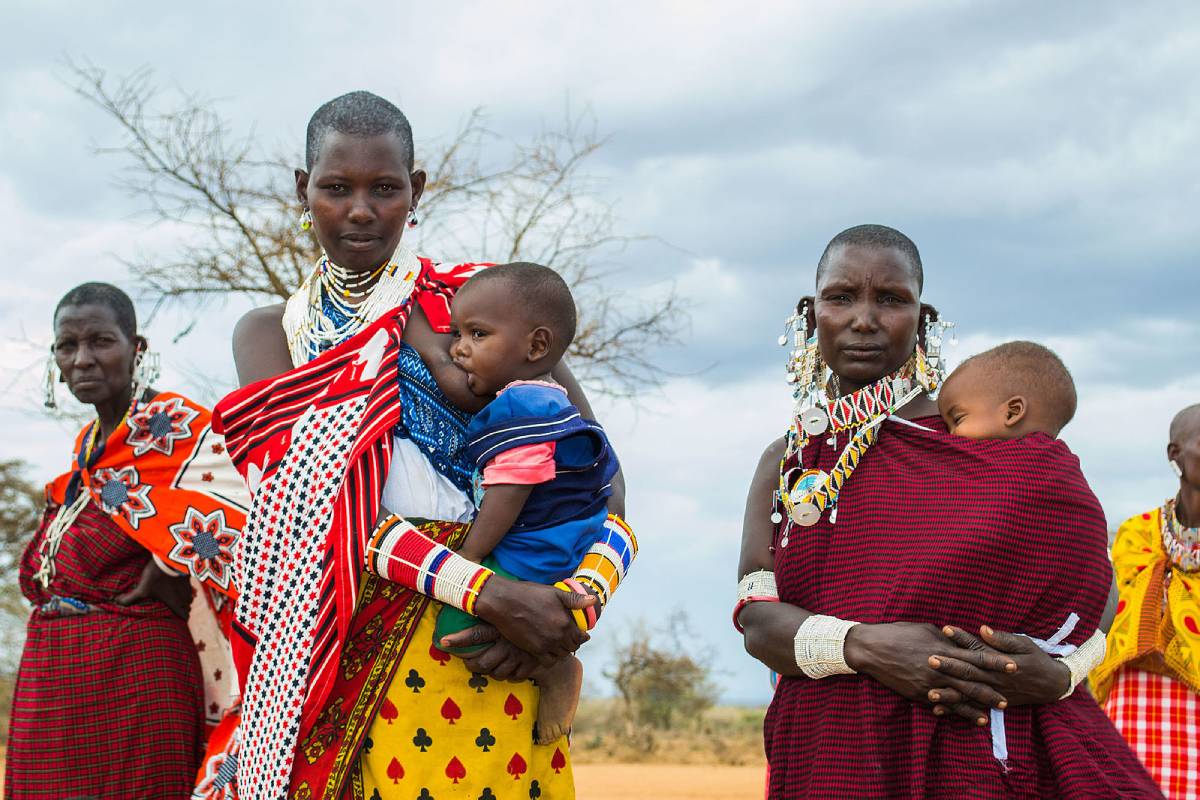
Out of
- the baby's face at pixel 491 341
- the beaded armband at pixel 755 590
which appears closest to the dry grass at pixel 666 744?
the beaded armband at pixel 755 590

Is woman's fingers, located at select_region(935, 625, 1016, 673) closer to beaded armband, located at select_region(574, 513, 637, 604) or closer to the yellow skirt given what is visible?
beaded armband, located at select_region(574, 513, 637, 604)

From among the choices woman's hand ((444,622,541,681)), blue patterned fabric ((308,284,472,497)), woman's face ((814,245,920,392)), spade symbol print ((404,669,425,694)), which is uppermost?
woman's face ((814,245,920,392))

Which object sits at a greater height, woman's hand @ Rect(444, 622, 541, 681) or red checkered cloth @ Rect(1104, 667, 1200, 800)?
woman's hand @ Rect(444, 622, 541, 681)

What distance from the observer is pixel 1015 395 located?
10.7 feet

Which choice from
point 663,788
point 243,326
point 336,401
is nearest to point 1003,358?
point 336,401

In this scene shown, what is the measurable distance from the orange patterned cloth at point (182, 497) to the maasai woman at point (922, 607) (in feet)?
9.35

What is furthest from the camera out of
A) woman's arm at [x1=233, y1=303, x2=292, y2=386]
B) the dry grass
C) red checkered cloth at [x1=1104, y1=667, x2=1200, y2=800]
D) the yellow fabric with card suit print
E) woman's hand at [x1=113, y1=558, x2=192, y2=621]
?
the dry grass

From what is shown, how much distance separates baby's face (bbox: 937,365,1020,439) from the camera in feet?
10.7

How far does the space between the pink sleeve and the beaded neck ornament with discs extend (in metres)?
0.72

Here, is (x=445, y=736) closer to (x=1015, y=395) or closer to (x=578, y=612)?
(x=578, y=612)

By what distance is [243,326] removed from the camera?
3744 mm

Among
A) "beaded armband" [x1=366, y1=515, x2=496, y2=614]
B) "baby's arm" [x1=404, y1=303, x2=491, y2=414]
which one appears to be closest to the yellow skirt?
"beaded armband" [x1=366, y1=515, x2=496, y2=614]

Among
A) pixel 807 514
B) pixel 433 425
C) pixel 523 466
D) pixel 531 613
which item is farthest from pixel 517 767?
pixel 807 514

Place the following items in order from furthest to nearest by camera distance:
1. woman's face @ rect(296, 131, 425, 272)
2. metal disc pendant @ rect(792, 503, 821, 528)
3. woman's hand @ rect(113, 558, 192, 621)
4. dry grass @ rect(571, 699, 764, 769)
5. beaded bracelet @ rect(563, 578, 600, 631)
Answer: dry grass @ rect(571, 699, 764, 769) < woman's hand @ rect(113, 558, 192, 621) < woman's face @ rect(296, 131, 425, 272) < metal disc pendant @ rect(792, 503, 821, 528) < beaded bracelet @ rect(563, 578, 600, 631)
